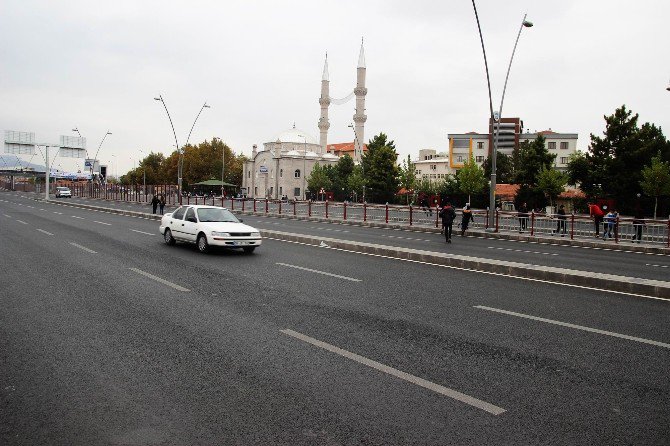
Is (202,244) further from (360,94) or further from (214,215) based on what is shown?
(360,94)

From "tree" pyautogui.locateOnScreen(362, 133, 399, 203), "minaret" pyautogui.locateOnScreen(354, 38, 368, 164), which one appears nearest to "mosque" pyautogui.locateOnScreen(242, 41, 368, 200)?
"minaret" pyautogui.locateOnScreen(354, 38, 368, 164)

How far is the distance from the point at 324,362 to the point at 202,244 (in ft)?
37.1

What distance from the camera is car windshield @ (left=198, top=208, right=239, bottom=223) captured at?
17.2 m

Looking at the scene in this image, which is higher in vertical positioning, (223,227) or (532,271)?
(223,227)

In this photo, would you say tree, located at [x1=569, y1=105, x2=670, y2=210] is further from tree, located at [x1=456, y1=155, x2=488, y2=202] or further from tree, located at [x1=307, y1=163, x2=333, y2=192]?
tree, located at [x1=307, y1=163, x2=333, y2=192]

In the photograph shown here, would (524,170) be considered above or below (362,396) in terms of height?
above

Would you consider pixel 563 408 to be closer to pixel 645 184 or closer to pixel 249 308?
pixel 249 308

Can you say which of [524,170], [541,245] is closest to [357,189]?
[524,170]

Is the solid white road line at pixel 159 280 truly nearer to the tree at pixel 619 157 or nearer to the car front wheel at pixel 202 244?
the car front wheel at pixel 202 244

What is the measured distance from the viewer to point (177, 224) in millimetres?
17875

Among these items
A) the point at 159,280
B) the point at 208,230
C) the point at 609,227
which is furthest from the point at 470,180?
the point at 159,280

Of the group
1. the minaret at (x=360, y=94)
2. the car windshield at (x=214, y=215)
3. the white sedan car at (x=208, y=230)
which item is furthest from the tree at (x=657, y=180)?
the minaret at (x=360, y=94)

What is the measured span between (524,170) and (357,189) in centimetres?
2520

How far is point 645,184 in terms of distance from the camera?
49.9 meters
